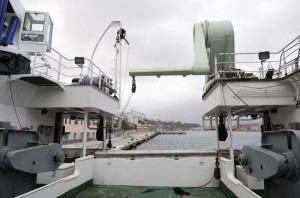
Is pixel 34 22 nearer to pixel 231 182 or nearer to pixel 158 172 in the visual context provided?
pixel 158 172

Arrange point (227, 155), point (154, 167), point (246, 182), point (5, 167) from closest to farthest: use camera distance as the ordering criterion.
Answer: point (5, 167) < point (246, 182) < point (154, 167) < point (227, 155)

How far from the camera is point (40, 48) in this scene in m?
9.11

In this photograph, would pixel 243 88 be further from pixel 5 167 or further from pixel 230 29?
pixel 5 167

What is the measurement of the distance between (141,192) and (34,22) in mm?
7321

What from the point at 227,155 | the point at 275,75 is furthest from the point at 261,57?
the point at 227,155

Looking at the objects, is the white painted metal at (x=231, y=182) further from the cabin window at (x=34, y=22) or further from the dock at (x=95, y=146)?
the cabin window at (x=34, y=22)

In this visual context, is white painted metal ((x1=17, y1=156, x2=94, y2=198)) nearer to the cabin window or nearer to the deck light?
the cabin window

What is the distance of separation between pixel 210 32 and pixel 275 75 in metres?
3.44

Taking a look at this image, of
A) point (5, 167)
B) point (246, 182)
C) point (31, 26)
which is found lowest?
point (246, 182)

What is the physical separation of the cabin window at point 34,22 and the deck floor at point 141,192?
6.17 m

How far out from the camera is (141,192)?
25.6 ft

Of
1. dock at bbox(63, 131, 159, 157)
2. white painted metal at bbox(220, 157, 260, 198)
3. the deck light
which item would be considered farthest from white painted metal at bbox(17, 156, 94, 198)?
the deck light

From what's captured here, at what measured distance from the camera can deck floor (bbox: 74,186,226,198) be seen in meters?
7.48

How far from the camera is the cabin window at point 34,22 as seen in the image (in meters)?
9.30
